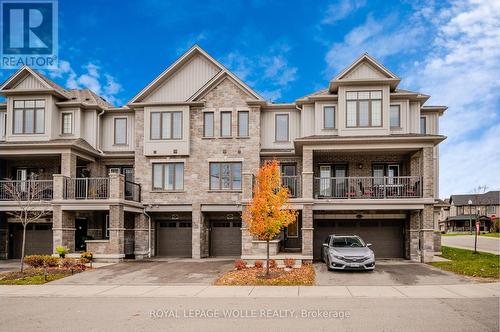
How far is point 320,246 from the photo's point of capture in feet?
81.3

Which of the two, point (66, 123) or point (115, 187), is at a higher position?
point (66, 123)

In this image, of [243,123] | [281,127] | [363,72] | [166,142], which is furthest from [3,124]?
[363,72]

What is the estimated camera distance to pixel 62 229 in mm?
23609

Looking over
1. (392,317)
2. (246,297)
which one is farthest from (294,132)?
(392,317)

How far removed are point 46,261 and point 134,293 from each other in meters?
7.42

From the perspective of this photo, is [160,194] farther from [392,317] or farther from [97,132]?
[392,317]

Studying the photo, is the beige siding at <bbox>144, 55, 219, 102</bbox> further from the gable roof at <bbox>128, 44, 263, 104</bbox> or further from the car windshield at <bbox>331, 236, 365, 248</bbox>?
the car windshield at <bbox>331, 236, 365, 248</bbox>

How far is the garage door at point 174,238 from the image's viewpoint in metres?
26.7

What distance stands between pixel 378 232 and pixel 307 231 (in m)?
5.19

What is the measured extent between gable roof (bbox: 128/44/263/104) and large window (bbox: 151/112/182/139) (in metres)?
1.40

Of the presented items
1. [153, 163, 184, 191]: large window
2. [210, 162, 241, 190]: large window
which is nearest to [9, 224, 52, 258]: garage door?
[153, 163, 184, 191]: large window

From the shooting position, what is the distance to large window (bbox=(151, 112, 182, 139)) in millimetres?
26141

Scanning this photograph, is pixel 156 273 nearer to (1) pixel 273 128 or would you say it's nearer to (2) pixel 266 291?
(2) pixel 266 291

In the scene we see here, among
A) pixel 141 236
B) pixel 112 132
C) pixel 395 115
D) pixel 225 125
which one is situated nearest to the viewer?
pixel 395 115
